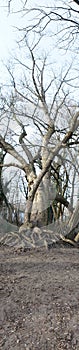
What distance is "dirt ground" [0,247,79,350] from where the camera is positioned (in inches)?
76.0

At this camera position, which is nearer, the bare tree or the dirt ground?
the dirt ground

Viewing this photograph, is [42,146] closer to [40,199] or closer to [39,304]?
[40,199]

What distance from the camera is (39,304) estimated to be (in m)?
2.34

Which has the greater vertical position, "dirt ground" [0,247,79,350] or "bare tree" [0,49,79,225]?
"bare tree" [0,49,79,225]

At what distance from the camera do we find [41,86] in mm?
6703

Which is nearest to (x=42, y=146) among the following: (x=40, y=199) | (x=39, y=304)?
(x=40, y=199)

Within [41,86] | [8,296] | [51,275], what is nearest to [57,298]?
[8,296]

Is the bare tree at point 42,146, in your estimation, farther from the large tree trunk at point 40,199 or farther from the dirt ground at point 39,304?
the dirt ground at point 39,304

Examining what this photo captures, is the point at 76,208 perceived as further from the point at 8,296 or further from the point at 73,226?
the point at 8,296

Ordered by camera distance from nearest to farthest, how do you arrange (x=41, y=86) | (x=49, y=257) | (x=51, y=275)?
(x=51, y=275), (x=49, y=257), (x=41, y=86)

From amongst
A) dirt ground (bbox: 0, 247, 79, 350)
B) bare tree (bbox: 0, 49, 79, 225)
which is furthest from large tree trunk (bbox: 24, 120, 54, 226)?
dirt ground (bbox: 0, 247, 79, 350)

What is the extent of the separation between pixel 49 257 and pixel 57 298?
54.2 inches

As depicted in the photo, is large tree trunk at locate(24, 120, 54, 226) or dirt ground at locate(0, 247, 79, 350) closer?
dirt ground at locate(0, 247, 79, 350)

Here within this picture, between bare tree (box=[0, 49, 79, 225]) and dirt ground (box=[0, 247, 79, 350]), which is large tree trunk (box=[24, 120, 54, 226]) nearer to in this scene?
bare tree (box=[0, 49, 79, 225])
